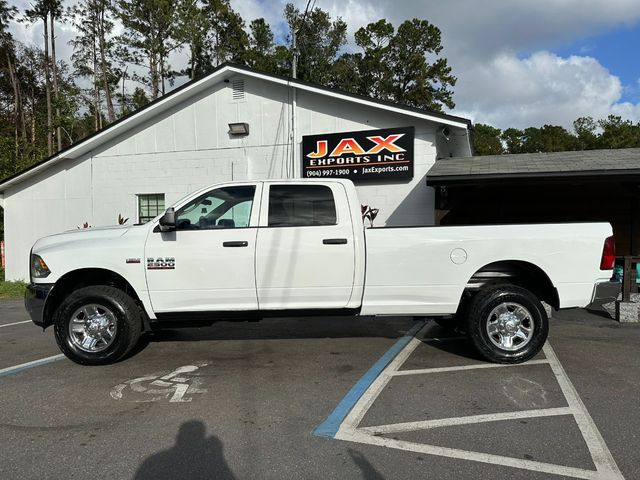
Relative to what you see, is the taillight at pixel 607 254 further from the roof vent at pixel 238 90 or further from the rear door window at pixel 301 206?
the roof vent at pixel 238 90

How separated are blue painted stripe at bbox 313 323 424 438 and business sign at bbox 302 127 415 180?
5804 millimetres

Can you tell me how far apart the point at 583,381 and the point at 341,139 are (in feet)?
27.3

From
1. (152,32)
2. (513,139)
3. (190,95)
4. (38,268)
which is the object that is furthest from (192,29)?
(513,139)

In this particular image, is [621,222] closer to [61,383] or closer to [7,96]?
[61,383]

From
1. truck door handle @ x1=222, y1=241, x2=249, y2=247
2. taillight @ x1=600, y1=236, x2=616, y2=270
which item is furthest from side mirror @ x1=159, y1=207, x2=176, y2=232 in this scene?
taillight @ x1=600, y1=236, x2=616, y2=270

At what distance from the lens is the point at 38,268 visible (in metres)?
5.54

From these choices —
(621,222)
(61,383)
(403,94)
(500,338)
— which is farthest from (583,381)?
(403,94)

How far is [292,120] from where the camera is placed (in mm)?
12594

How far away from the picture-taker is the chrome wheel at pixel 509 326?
5449 mm

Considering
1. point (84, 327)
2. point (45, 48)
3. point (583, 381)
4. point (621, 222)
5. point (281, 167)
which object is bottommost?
point (583, 381)

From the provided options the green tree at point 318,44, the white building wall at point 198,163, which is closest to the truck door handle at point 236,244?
the white building wall at point 198,163

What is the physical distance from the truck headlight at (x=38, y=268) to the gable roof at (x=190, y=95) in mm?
8082

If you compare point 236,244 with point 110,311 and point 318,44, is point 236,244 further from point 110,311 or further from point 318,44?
point 318,44

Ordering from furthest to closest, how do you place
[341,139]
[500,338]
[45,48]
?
1. [45,48]
2. [341,139]
3. [500,338]
